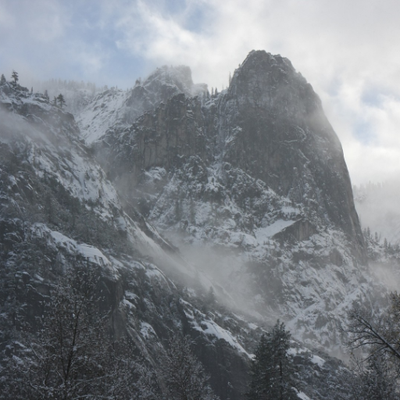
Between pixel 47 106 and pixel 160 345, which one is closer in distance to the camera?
pixel 160 345

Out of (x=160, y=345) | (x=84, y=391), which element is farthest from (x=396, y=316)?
(x=160, y=345)

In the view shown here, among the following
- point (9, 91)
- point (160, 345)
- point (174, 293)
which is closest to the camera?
point (160, 345)

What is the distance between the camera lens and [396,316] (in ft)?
82.5

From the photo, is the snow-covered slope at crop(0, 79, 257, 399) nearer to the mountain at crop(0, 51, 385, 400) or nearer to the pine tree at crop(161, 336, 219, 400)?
the mountain at crop(0, 51, 385, 400)

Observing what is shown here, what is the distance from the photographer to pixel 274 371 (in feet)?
151

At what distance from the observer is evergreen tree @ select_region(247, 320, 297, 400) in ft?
149

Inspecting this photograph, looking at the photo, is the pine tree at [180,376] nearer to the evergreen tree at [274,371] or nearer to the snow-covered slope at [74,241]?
the evergreen tree at [274,371]

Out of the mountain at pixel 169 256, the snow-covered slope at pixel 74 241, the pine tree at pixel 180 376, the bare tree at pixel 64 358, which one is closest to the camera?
the bare tree at pixel 64 358

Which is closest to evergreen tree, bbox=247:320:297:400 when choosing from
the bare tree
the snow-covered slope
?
the bare tree

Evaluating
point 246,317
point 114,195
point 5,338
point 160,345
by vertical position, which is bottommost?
point 5,338

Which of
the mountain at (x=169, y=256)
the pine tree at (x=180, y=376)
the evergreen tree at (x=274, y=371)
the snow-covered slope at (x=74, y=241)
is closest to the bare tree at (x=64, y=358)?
the pine tree at (x=180, y=376)

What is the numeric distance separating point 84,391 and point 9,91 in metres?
137

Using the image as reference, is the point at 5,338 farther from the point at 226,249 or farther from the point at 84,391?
the point at 226,249

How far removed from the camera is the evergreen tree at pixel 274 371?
149ft
